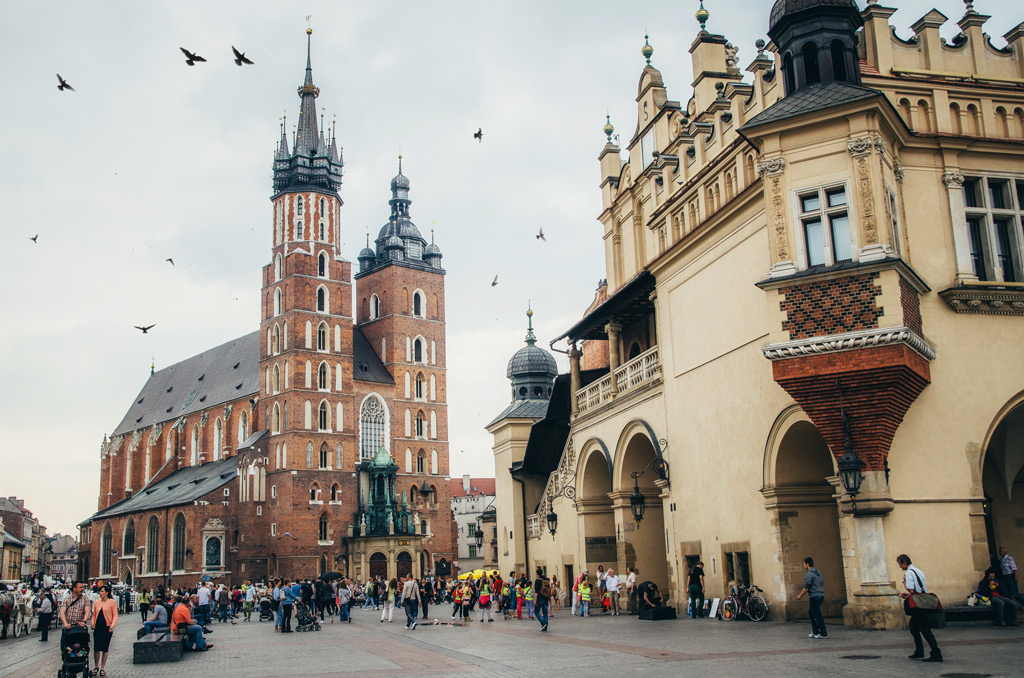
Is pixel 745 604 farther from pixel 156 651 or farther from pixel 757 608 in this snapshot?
pixel 156 651

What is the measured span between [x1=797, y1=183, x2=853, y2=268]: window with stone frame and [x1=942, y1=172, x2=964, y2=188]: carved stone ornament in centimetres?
282

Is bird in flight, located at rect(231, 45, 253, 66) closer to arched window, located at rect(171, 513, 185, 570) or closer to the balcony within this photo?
the balcony

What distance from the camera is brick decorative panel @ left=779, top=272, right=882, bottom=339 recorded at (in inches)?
673

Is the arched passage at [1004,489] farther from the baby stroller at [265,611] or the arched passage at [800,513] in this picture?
the baby stroller at [265,611]

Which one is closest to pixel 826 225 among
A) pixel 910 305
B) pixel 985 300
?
pixel 910 305

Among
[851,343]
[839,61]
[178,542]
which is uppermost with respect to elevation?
[839,61]

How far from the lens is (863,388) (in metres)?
17.0

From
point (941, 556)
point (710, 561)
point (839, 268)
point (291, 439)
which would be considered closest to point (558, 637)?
point (710, 561)

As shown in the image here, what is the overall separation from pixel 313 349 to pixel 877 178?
61.1 metres

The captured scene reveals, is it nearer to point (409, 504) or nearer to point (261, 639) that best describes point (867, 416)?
point (261, 639)

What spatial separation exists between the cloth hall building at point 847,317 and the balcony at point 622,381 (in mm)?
597

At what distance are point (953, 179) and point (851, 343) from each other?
5.04m

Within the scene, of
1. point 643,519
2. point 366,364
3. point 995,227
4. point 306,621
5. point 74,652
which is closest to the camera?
point 74,652

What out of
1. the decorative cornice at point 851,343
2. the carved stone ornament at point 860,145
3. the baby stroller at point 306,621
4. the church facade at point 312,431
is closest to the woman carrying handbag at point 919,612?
the decorative cornice at point 851,343
